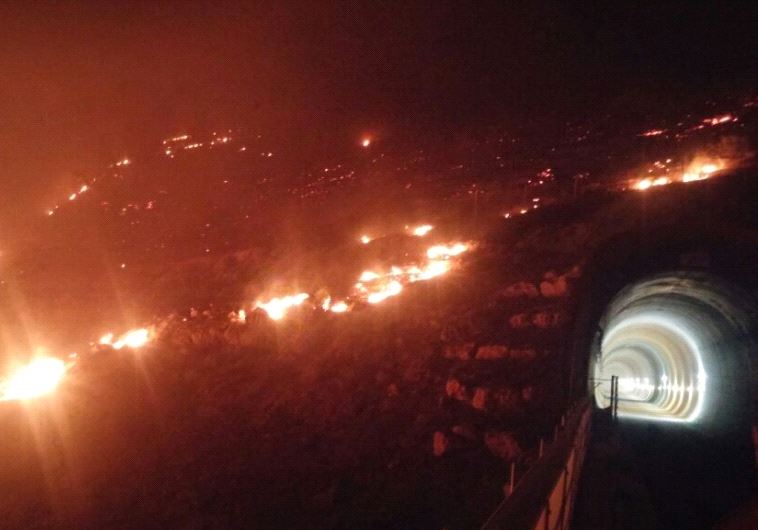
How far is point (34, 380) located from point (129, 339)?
9.92 ft

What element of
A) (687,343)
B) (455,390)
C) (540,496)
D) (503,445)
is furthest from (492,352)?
(687,343)

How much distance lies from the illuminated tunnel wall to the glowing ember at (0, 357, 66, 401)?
15801 mm

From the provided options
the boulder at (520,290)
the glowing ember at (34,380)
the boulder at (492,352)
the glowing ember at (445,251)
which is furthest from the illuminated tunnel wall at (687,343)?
the glowing ember at (34,380)

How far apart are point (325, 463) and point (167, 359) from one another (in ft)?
25.7

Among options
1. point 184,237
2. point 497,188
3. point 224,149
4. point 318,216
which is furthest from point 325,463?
point 224,149

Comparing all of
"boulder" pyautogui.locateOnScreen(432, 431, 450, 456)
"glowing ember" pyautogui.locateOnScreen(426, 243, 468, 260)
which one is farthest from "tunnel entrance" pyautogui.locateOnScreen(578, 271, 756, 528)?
"glowing ember" pyautogui.locateOnScreen(426, 243, 468, 260)

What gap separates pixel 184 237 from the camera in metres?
24.9

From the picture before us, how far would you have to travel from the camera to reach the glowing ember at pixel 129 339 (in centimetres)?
1767

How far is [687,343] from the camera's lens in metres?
16.4

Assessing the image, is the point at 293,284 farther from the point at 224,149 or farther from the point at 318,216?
the point at 224,149

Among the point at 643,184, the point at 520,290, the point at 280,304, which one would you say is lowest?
the point at 280,304

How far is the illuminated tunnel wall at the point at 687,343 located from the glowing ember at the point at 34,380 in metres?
15.8

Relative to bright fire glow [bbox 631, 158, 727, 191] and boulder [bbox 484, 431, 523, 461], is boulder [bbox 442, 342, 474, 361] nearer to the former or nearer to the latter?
boulder [bbox 484, 431, 523, 461]

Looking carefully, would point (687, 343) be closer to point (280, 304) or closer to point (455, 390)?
point (455, 390)
